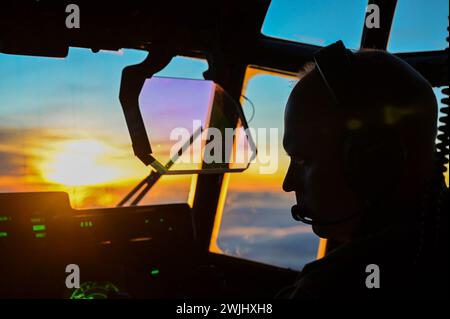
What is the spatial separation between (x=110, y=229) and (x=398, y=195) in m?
1.10

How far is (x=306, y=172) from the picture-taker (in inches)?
33.1

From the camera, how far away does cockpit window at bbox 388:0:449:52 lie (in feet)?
7.81

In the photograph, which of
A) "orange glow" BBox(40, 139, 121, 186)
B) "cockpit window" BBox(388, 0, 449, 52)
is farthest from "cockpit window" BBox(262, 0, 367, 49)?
"orange glow" BBox(40, 139, 121, 186)

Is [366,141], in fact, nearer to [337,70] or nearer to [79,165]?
[337,70]

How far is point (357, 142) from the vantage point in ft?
2.44

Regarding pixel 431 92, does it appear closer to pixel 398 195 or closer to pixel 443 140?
pixel 443 140

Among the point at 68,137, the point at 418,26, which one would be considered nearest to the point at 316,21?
the point at 418,26

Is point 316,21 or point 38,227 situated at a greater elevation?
point 316,21

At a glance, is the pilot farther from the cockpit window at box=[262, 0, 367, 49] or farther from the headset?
the cockpit window at box=[262, 0, 367, 49]

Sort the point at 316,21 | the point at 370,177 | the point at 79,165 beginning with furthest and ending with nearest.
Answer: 1. the point at 316,21
2. the point at 79,165
3. the point at 370,177

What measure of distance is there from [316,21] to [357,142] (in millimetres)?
2085

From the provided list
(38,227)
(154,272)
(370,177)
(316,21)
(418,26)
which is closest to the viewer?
(370,177)

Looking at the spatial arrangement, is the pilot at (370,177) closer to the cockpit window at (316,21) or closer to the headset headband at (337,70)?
the headset headband at (337,70)
